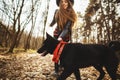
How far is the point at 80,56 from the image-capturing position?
587 cm

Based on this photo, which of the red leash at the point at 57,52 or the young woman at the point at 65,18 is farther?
the young woman at the point at 65,18

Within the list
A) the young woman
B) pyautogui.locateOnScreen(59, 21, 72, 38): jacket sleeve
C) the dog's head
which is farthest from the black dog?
the young woman

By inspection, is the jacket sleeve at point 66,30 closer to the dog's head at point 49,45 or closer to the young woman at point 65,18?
the young woman at point 65,18

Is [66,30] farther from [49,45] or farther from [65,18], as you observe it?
[49,45]

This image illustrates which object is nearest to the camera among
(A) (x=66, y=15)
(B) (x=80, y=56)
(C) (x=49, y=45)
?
(B) (x=80, y=56)

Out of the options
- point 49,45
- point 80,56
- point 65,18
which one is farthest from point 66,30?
point 80,56

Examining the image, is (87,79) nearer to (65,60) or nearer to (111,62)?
(111,62)

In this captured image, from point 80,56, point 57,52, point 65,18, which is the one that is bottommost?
point 80,56

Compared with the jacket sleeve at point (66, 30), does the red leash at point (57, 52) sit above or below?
below

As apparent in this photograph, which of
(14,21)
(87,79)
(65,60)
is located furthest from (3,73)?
(14,21)

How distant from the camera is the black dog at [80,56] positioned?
5.63 metres

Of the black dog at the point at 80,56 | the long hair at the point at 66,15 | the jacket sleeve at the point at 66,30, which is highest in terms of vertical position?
the long hair at the point at 66,15

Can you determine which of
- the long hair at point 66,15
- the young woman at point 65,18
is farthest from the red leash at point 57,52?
the long hair at point 66,15

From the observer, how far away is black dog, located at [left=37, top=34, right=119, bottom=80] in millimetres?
5633
